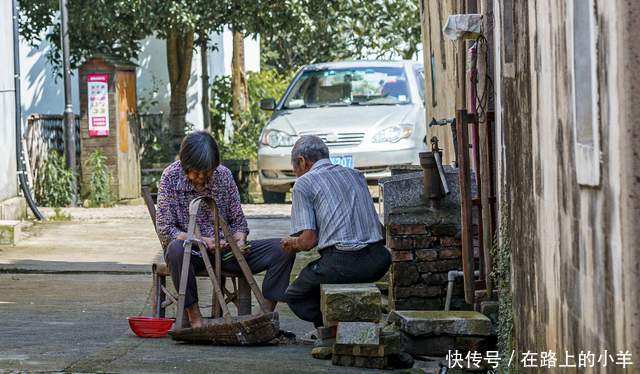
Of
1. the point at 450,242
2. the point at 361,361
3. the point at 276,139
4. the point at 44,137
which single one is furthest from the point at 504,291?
the point at 44,137

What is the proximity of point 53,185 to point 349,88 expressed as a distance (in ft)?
12.7

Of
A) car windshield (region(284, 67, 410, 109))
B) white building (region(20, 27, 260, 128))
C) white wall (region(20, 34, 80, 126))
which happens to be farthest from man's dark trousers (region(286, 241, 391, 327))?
white wall (region(20, 34, 80, 126))

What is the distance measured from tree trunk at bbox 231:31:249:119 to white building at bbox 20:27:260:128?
1.15 feet

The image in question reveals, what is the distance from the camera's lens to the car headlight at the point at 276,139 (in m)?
16.4

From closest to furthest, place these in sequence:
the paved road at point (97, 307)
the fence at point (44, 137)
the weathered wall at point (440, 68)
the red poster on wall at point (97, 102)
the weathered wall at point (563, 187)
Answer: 1. the weathered wall at point (563, 187)
2. the paved road at point (97, 307)
3. the weathered wall at point (440, 68)
4. the fence at point (44, 137)
5. the red poster on wall at point (97, 102)

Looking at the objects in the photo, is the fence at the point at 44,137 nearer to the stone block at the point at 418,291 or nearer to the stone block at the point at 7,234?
the stone block at the point at 7,234

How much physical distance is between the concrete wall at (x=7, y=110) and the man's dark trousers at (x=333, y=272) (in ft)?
22.0

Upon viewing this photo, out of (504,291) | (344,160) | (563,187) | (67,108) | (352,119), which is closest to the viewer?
(563,187)

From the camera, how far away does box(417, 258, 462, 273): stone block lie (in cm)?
898

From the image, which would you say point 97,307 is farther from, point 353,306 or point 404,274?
point 353,306

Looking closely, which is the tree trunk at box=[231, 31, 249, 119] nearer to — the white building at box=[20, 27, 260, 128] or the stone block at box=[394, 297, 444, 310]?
the white building at box=[20, 27, 260, 128]

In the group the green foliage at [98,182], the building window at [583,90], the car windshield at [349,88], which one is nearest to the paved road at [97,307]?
the green foliage at [98,182]

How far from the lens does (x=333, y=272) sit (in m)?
8.35

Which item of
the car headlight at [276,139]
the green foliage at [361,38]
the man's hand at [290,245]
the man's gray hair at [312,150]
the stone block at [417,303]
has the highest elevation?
the green foliage at [361,38]
